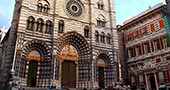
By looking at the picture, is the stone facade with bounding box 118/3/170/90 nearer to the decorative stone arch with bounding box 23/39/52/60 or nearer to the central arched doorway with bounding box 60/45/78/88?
the central arched doorway with bounding box 60/45/78/88

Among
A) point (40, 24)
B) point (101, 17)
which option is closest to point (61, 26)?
point (40, 24)

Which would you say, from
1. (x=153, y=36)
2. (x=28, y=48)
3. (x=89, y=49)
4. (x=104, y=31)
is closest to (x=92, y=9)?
(x=104, y=31)

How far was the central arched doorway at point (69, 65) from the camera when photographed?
18406 millimetres

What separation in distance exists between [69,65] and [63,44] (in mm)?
2332

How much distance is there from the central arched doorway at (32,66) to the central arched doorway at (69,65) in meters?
2.58

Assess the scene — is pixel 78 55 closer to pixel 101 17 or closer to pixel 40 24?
pixel 40 24

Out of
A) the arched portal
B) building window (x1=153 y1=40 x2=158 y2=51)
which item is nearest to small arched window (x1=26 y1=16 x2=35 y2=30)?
the arched portal

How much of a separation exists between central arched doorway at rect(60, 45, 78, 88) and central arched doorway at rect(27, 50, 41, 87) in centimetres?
258

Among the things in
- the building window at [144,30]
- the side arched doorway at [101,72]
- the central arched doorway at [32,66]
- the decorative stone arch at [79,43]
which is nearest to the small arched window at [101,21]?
the decorative stone arch at [79,43]

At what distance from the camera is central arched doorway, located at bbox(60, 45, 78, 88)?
18.4 m

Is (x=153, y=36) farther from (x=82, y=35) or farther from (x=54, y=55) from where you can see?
(x=54, y=55)

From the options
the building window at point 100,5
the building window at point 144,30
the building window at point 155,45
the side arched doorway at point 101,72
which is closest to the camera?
the side arched doorway at point 101,72

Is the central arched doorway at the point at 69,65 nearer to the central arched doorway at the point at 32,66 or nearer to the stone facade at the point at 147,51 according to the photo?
the central arched doorway at the point at 32,66

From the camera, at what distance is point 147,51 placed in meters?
21.8
